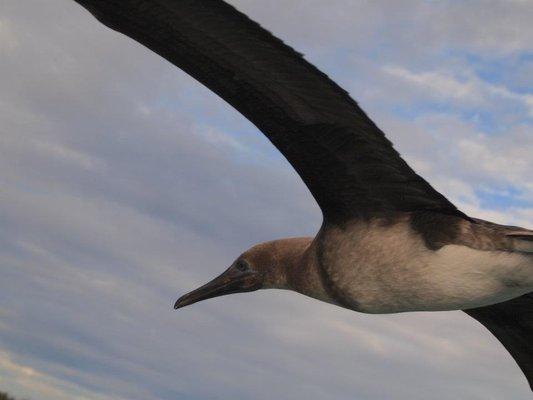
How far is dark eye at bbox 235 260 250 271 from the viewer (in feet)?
32.9

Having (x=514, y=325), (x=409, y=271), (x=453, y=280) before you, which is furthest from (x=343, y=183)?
(x=514, y=325)

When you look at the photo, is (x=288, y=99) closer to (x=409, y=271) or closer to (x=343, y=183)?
(x=343, y=183)

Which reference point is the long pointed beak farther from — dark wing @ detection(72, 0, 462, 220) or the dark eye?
dark wing @ detection(72, 0, 462, 220)

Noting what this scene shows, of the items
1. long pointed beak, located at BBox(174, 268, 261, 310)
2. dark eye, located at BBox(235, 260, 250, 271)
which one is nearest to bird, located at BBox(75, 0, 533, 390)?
dark eye, located at BBox(235, 260, 250, 271)

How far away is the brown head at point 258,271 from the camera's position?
9.32m

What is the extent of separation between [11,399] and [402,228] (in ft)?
32.5

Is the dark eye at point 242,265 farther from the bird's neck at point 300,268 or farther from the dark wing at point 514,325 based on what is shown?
the dark wing at point 514,325

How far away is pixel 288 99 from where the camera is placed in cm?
741

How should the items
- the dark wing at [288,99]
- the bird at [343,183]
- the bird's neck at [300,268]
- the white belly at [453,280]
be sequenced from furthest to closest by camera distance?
the bird's neck at [300,268] → the white belly at [453,280] → the bird at [343,183] → the dark wing at [288,99]

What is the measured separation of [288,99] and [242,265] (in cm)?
314

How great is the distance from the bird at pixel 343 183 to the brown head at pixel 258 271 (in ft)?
1.70

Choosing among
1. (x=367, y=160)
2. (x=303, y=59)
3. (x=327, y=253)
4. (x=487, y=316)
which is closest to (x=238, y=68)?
(x=303, y=59)

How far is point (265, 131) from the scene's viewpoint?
312 inches

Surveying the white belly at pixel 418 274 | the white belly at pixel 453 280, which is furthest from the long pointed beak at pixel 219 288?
the white belly at pixel 453 280
